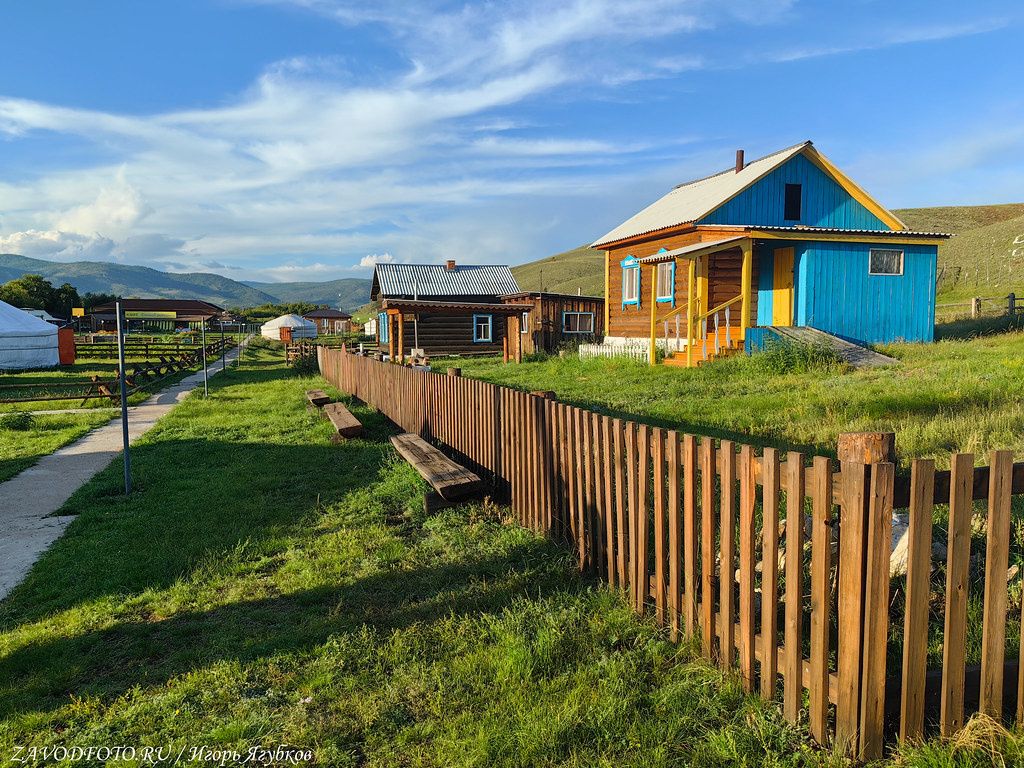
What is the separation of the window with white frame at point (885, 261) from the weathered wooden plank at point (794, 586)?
17.2m

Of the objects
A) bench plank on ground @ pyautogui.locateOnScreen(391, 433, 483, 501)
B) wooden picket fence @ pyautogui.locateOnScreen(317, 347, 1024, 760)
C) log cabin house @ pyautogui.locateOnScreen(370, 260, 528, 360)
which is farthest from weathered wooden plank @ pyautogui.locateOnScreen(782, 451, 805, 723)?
log cabin house @ pyautogui.locateOnScreen(370, 260, 528, 360)

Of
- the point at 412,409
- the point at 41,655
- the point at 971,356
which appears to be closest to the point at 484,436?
the point at 412,409

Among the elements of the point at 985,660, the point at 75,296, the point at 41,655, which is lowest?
the point at 41,655

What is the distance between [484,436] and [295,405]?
27.6 ft

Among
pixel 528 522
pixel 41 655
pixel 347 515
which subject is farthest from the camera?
pixel 347 515

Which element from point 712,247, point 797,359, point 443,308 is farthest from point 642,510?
point 443,308

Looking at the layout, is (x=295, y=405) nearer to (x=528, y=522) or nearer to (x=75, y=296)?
(x=528, y=522)

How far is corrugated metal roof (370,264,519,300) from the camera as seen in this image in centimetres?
3725

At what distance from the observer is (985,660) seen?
8.34 feet

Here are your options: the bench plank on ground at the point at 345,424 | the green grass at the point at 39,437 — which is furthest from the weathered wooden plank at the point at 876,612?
the green grass at the point at 39,437

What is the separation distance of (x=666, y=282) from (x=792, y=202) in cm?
426

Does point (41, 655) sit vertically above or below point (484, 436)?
below

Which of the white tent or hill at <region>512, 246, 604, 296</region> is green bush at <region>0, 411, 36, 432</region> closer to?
the white tent

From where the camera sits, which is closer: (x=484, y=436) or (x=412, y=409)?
(x=484, y=436)
